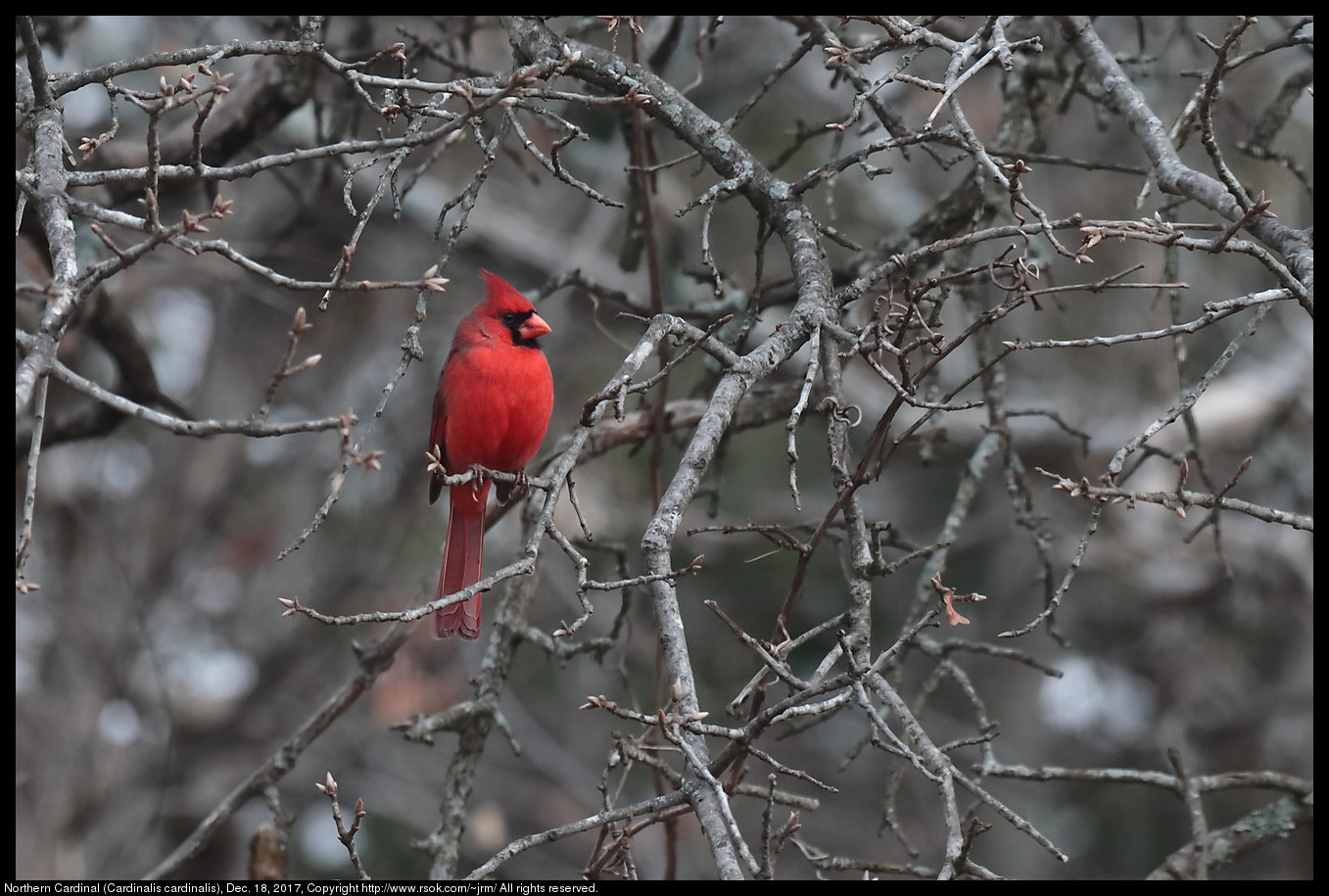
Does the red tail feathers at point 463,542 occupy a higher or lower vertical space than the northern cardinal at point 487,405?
lower

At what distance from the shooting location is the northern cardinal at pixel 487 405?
3988mm

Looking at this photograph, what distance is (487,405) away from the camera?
4035 mm

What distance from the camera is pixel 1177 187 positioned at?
8.10 ft

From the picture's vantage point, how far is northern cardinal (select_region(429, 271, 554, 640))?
3.99 m

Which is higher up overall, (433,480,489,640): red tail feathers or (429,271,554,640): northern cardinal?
(429,271,554,640): northern cardinal

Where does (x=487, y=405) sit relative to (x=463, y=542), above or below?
above

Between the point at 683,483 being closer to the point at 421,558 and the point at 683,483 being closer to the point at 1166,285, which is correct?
the point at 1166,285

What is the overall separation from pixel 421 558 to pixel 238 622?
53.3 inches

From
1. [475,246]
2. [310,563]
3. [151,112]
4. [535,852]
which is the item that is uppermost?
[475,246]

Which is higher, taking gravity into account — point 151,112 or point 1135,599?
point 1135,599
